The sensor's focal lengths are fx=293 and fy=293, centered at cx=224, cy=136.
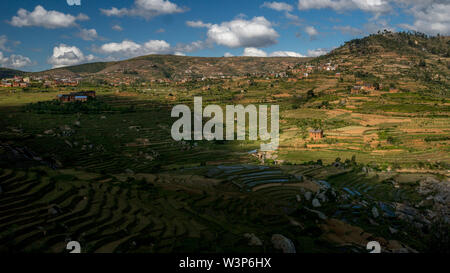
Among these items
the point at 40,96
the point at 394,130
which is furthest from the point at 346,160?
the point at 40,96

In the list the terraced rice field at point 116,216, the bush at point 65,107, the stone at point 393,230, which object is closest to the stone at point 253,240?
the terraced rice field at point 116,216

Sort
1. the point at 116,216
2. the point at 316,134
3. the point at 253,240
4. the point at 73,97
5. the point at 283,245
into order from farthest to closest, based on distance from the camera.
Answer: the point at 73,97 < the point at 316,134 < the point at 116,216 < the point at 253,240 < the point at 283,245

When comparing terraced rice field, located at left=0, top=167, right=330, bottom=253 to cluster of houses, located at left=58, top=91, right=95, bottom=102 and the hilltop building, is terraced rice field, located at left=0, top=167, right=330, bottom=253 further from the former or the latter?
cluster of houses, located at left=58, top=91, right=95, bottom=102

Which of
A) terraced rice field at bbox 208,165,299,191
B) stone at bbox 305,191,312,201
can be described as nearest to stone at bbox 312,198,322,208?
stone at bbox 305,191,312,201

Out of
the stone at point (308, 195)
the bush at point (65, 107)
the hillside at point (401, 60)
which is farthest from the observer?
the hillside at point (401, 60)

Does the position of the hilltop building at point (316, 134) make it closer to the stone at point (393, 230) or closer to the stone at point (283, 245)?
the stone at point (393, 230)

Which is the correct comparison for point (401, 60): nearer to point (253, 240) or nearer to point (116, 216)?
point (253, 240)

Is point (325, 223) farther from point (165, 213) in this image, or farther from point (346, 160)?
point (346, 160)

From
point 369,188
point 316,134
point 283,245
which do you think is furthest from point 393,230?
point 316,134
